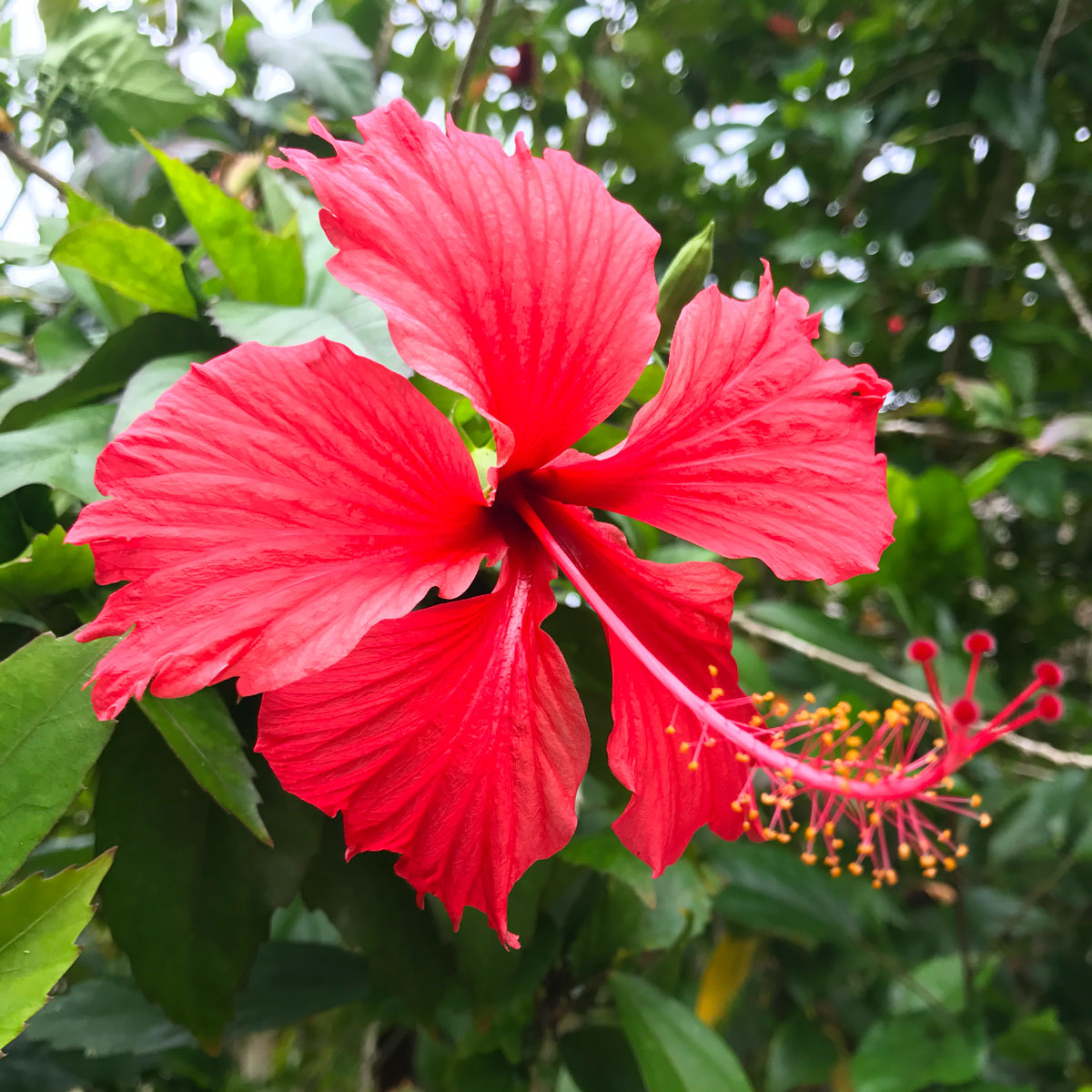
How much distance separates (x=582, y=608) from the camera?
536mm

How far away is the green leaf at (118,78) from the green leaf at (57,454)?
445 mm

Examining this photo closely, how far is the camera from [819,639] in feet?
2.91

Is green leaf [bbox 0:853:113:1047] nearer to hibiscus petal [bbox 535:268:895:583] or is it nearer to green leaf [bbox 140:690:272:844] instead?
green leaf [bbox 140:690:272:844]

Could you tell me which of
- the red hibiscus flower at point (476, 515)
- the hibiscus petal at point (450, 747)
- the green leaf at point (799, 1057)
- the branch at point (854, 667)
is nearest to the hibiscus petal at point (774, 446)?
the red hibiscus flower at point (476, 515)

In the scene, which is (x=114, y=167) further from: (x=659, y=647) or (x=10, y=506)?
(x=659, y=647)

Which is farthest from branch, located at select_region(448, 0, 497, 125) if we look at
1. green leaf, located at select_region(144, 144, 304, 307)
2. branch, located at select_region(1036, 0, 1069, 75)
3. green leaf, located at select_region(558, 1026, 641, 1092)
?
branch, located at select_region(1036, 0, 1069, 75)

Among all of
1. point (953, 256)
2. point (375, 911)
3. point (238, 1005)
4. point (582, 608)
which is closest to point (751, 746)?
point (582, 608)

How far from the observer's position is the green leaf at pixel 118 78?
76 centimetres

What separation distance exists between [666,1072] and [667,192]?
1609 millimetres

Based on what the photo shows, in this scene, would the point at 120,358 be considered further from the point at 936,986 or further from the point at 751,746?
the point at 936,986

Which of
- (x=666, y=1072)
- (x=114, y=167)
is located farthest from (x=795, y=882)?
(x=114, y=167)

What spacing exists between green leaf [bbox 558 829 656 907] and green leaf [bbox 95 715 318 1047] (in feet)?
0.60

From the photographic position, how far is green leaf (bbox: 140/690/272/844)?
38 cm

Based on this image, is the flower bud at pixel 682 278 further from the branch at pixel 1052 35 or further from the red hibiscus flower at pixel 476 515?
the branch at pixel 1052 35
